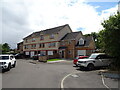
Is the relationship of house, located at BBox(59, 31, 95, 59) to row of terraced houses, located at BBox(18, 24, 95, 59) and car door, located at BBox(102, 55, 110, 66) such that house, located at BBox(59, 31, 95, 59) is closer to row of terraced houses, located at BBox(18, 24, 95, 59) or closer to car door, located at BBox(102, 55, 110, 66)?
row of terraced houses, located at BBox(18, 24, 95, 59)

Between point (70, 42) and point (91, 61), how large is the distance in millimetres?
25681

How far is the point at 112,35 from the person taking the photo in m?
15.0

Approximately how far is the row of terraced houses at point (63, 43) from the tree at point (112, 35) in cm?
2344

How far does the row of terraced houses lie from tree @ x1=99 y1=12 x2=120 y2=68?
23439 mm

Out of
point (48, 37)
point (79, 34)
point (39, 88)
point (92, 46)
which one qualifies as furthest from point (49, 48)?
point (39, 88)

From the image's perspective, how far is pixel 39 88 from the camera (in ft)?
27.7

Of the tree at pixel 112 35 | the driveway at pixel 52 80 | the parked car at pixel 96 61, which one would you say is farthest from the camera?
the parked car at pixel 96 61

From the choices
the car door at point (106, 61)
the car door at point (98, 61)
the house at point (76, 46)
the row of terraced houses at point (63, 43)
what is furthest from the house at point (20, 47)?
the car door at point (106, 61)

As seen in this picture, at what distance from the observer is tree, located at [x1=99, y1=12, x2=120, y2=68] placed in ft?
Answer: 48.8

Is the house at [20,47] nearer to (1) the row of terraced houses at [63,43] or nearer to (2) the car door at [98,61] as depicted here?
(1) the row of terraced houses at [63,43]

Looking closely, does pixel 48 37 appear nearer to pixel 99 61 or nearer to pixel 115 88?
pixel 99 61

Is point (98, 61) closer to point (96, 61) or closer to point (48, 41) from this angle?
point (96, 61)

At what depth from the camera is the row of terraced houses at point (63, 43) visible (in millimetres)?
40725

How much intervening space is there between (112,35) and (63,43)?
30.9 meters
